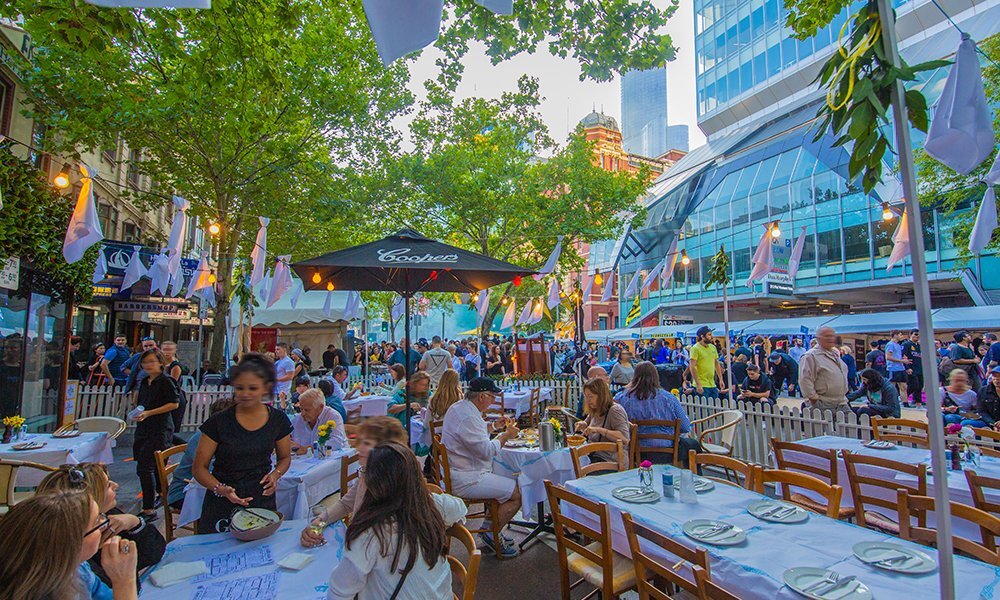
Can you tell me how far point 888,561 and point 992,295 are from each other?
81.0 feet

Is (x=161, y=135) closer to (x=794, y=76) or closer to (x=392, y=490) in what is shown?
(x=392, y=490)

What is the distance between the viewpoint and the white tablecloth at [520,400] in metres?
10.5

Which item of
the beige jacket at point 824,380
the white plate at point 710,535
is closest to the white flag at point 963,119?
the white plate at point 710,535

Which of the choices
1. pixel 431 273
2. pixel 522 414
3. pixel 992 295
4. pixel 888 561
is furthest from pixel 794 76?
pixel 888 561

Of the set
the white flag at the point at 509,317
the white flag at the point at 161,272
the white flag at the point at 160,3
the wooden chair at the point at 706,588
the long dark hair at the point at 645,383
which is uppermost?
the white flag at the point at 161,272

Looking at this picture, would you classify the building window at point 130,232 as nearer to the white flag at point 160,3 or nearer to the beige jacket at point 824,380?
the white flag at point 160,3

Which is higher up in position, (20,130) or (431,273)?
(20,130)

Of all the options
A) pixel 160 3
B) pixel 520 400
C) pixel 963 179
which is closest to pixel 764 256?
pixel 520 400

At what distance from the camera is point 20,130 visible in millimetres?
11477

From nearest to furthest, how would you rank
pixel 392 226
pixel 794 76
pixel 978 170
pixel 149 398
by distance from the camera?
pixel 149 398 → pixel 978 170 → pixel 392 226 → pixel 794 76

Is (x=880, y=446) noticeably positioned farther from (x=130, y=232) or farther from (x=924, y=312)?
(x=130, y=232)

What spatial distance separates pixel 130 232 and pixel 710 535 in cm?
2169

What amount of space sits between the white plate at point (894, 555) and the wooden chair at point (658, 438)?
2.88 m

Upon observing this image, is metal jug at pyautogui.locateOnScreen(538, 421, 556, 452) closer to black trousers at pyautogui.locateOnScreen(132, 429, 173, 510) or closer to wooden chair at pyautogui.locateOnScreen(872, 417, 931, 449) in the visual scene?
wooden chair at pyautogui.locateOnScreen(872, 417, 931, 449)
